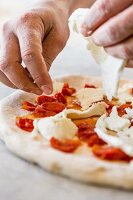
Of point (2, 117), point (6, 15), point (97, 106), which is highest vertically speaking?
point (2, 117)

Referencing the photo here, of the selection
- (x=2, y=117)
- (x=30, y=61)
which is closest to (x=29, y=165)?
(x=2, y=117)

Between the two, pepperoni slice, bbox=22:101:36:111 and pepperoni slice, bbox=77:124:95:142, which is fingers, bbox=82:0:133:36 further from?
pepperoni slice, bbox=22:101:36:111

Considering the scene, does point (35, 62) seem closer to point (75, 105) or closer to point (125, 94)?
point (75, 105)

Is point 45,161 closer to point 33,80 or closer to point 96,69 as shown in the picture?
point 33,80

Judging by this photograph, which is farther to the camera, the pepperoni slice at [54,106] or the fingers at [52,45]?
the fingers at [52,45]

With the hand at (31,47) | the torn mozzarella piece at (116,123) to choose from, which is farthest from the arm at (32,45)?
the torn mozzarella piece at (116,123)

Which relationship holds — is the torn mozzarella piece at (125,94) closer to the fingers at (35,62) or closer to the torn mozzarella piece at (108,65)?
the torn mozzarella piece at (108,65)
